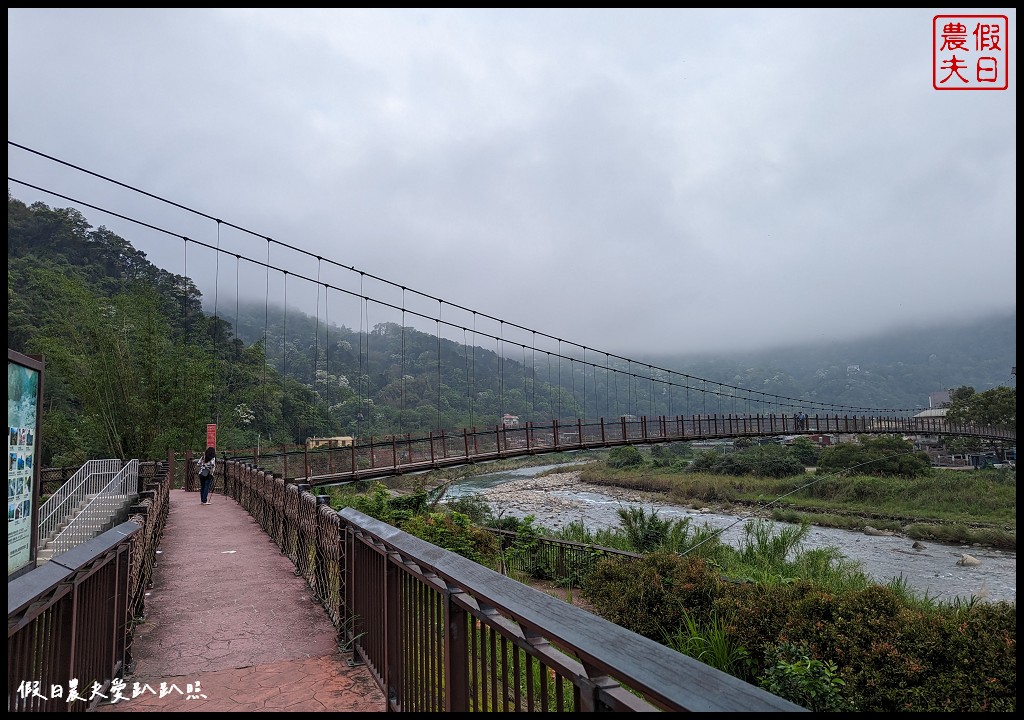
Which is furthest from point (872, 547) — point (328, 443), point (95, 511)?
point (95, 511)

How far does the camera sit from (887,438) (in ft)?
131

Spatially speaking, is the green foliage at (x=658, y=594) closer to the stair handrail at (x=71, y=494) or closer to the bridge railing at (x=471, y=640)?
the bridge railing at (x=471, y=640)

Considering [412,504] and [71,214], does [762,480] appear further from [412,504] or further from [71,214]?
[71,214]

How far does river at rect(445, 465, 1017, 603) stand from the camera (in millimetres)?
14522

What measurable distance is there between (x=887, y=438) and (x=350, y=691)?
4456 cm

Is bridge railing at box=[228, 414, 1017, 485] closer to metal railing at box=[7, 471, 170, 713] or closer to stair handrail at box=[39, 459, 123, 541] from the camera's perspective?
stair handrail at box=[39, 459, 123, 541]

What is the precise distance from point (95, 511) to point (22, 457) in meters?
4.63

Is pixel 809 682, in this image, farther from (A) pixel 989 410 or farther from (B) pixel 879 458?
(A) pixel 989 410

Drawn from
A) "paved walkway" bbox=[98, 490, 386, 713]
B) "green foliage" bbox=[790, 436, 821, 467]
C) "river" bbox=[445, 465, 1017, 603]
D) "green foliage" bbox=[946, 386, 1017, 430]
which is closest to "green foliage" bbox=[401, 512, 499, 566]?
"paved walkway" bbox=[98, 490, 386, 713]

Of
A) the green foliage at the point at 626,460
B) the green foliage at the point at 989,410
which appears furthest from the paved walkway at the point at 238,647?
Answer: the green foliage at the point at 989,410

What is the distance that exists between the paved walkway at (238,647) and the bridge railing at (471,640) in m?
0.17

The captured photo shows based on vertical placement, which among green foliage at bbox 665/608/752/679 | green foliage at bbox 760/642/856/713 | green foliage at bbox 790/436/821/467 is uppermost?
green foliage at bbox 760/642/856/713

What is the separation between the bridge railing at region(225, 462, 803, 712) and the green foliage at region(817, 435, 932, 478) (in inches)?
1220

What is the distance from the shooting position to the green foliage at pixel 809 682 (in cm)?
395
